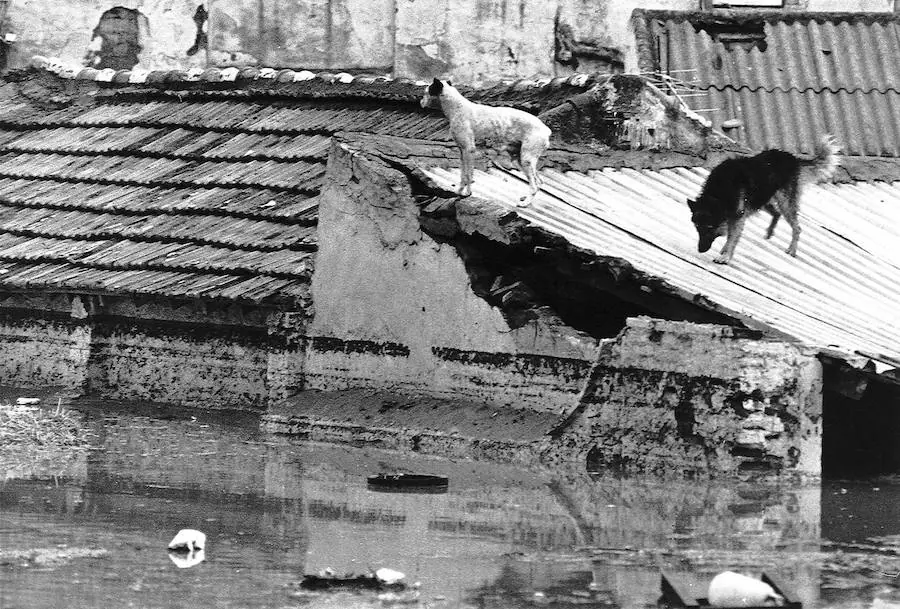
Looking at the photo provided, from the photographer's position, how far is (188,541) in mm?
7141

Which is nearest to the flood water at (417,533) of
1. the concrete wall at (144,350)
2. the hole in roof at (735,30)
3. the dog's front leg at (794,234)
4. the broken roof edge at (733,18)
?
the concrete wall at (144,350)

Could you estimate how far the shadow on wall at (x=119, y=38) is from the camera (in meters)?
21.0

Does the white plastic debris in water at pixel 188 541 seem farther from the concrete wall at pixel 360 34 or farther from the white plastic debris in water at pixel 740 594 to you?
the concrete wall at pixel 360 34

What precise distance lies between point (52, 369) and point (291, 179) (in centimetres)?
228

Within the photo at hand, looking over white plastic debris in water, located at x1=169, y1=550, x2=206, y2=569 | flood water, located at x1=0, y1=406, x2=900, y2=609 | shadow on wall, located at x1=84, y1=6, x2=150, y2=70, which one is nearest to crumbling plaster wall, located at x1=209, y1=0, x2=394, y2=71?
shadow on wall, located at x1=84, y1=6, x2=150, y2=70

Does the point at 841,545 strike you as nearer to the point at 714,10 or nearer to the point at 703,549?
the point at 703,549

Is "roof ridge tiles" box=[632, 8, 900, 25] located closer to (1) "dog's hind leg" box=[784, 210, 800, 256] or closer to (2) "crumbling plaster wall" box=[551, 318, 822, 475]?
(1) "dog's hind leg" box=[784, 210, 800, 256]

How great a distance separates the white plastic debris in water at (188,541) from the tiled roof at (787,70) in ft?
40.0

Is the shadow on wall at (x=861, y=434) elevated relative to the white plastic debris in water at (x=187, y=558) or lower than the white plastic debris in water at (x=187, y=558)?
elevated

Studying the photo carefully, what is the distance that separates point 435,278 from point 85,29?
36.4 ft

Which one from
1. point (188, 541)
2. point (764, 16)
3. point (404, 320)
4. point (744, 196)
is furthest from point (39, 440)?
point (764, 16)

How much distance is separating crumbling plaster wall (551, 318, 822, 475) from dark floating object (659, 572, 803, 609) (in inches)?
108

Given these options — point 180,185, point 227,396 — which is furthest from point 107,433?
point 180,185

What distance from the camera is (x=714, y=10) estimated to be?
826 inches
